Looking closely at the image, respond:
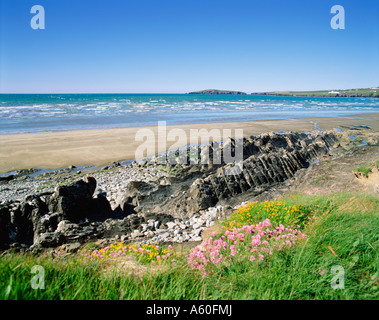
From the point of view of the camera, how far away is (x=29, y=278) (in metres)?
2.76

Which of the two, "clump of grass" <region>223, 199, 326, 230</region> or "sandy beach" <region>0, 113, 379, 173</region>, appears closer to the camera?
"clump of grass" <region>223, 199, 326, 230</region>

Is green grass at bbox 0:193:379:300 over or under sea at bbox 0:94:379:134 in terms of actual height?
under

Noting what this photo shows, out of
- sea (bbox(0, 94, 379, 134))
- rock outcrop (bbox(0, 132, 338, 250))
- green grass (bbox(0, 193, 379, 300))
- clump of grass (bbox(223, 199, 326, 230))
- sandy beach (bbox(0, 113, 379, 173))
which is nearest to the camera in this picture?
green grass (bbox(0, 193, 379, 300))

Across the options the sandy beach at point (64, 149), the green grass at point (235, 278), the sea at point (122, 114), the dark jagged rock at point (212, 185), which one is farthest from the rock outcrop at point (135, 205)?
the sea at point (122, 114)

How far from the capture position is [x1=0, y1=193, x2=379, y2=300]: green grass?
2674 mm

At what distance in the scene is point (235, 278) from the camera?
3037mm

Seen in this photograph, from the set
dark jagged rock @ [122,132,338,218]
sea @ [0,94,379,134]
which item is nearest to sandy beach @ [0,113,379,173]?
sea @ [0,94,379,134]

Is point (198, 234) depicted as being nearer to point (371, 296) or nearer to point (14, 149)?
point (371, 296)

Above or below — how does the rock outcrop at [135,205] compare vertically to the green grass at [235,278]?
below

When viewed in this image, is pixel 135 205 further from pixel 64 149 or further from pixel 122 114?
pixel 122 114

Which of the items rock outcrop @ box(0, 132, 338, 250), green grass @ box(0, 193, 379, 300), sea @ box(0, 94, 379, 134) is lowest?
rock outcrop @ box(0, 132, 338, 250)

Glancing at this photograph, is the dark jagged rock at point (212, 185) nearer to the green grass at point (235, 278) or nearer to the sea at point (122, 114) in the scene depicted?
the green grass at point (235, 278)

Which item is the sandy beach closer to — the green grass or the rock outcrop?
the rock outcrop

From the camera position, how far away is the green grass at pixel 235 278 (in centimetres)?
267
